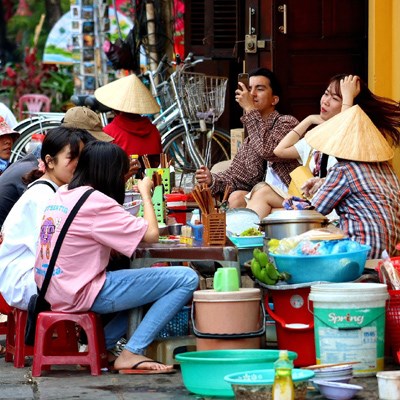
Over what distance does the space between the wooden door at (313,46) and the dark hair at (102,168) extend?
478 cm

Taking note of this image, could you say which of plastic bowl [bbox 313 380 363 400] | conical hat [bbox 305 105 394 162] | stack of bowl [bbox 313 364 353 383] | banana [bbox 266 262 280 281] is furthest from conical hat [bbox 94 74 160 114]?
plastic bowl [bbox 313 380 363 400]

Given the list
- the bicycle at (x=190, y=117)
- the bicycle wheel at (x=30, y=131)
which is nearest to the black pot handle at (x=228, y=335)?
the bicycle at (x=190, y=117)

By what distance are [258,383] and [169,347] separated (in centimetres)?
153

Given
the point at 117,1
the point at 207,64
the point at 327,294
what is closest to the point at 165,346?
the point at 327,294

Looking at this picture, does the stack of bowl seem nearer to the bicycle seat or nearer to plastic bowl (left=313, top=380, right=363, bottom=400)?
plastic bowl (left=313, top=380, right=363, bottom=400)

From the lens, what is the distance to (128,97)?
11852 millimetres

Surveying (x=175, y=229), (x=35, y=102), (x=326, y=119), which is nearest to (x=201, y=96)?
(x=326, y=119)

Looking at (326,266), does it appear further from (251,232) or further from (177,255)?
→ (251,232)

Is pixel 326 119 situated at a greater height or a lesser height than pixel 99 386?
greater

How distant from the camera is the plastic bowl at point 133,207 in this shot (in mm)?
8180

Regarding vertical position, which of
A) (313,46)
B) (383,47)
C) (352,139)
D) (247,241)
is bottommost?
(247,241)

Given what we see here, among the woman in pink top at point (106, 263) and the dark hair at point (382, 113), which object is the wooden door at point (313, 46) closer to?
the dark hair at point (382, 113)

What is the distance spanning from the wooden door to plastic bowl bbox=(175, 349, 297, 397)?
5684 millimetres

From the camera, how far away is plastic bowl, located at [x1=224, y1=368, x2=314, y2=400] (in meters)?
5.92
